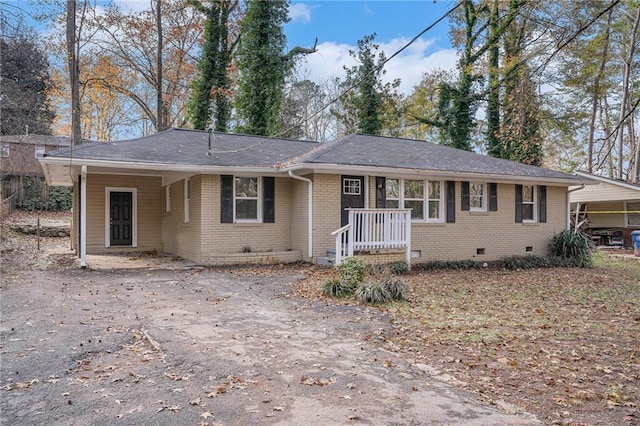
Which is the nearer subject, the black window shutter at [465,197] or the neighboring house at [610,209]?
the black window shutter at [465,197]

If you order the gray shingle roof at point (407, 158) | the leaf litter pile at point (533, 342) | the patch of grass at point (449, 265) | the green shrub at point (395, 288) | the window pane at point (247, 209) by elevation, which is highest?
the gray shingle roof at point (407, 158)

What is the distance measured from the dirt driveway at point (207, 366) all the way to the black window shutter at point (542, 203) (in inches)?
437

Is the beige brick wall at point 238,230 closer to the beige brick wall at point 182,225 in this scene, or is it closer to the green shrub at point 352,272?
the beige brick wall at point 182,225

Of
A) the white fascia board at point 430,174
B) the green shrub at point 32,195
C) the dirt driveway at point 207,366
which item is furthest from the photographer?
the green shrub at point 32,195

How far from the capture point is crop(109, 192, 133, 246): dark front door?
50.3ft

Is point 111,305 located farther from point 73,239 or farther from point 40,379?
point 73,239

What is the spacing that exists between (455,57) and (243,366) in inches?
938

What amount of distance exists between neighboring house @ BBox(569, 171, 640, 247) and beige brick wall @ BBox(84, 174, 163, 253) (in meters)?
19.4

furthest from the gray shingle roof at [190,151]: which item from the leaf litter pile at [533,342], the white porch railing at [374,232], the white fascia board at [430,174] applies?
the leaf litter pile at [533,342]

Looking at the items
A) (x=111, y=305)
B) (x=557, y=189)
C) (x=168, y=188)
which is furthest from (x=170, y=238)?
(x=557, y=189)

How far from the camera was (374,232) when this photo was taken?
1187 cm

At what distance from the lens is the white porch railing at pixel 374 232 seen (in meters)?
11.4

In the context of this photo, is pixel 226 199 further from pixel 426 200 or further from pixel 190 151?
pixel 426 200

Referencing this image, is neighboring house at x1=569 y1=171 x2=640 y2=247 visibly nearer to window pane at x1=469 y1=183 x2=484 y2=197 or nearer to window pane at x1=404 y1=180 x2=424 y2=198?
window pane at x1=469 y1=183 x2=484 y2=197
